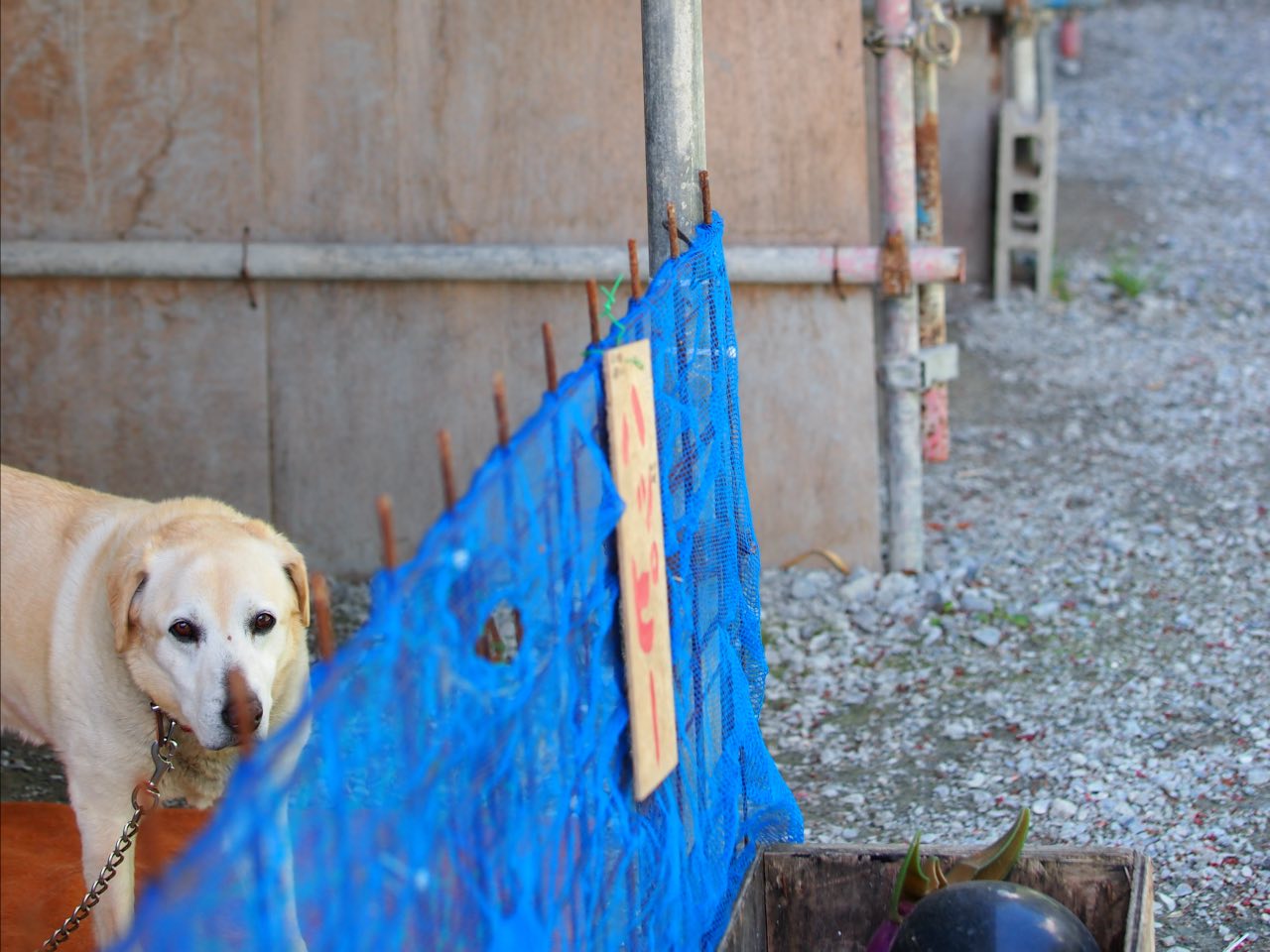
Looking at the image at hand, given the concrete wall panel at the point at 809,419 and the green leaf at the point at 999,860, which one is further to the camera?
the concrete wall panel at the point at 809,419

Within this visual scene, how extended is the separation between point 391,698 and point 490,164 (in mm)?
4309

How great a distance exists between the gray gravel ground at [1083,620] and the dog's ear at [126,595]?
6.95 ft

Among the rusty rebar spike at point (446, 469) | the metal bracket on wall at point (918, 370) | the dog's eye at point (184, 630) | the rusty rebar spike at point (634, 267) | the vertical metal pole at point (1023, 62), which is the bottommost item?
the dog's eye at point (184, 630)

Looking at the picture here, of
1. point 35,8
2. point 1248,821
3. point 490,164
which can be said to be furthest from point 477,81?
point 1248,821

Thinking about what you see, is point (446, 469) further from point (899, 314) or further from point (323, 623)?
point (899, 314)

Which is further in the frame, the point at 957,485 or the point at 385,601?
the point at 957,485

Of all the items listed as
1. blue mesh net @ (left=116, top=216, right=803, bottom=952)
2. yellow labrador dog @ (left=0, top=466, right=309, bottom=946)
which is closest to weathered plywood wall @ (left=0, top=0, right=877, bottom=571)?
yellow labrador dog @ (left=0, top=466, right=309, bottom=946)

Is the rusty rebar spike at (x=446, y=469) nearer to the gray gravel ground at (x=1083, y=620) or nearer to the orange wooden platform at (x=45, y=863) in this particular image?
the orange wooden platform at (x=45, y=863)

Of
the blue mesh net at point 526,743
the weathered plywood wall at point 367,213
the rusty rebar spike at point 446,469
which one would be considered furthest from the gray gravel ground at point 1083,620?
the rusty rebar spike at point 446,469

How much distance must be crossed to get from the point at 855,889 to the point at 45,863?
2.47m

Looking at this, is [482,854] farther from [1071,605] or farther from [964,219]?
[964,219]

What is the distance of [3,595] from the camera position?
385 cm

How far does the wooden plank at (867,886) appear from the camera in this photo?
321cm

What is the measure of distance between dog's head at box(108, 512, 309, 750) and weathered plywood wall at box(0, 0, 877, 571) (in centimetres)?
260
